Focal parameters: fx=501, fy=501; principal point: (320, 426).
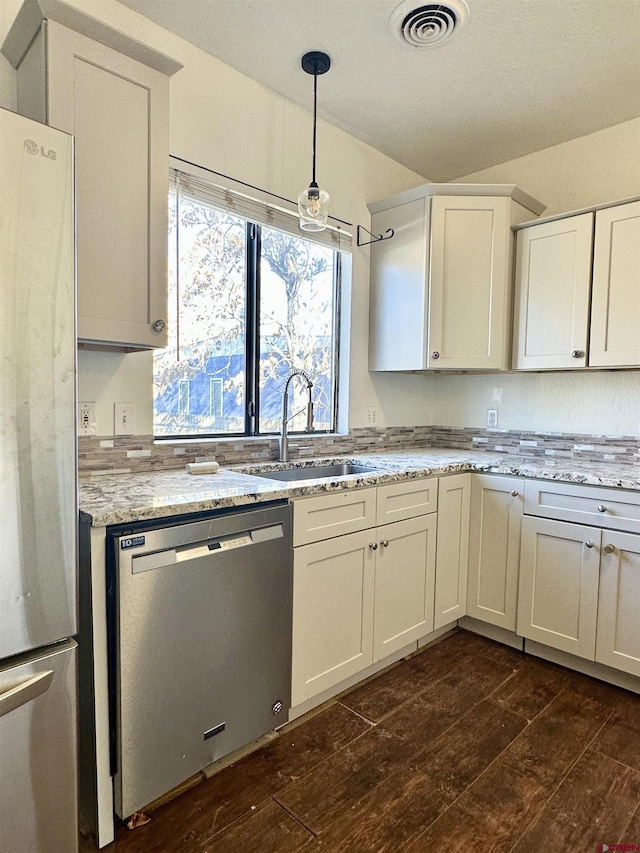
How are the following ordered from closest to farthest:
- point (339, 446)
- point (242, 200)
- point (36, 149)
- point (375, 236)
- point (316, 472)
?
point (36, 149), point (242, 200), point (316, 472), point (339, 446), point (375, 236)

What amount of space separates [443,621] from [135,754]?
1548 millimetres

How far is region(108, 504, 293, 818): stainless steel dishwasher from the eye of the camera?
134 cm

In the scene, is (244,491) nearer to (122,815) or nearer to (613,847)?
(122,815)

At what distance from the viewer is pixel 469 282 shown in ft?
8.72

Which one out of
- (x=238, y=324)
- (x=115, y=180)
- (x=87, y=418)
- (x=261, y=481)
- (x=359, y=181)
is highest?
(x=359, y=181)

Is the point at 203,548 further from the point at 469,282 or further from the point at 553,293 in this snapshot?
the point at 553,293

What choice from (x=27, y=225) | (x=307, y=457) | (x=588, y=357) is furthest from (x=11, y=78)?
(x=588, y=357)

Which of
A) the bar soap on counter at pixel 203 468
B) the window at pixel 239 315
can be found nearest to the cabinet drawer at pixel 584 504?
the window at pixel 239 315

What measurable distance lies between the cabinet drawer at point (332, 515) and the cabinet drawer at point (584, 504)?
2.65ft

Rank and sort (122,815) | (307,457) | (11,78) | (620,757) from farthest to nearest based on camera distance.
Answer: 1. (307,457)
2. (620,757)
3. (11,78)
4. (122,815)

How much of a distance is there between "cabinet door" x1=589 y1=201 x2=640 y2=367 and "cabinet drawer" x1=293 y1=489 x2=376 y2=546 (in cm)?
134

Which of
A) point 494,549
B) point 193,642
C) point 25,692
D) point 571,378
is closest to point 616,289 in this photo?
point 571,378

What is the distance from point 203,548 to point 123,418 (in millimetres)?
720

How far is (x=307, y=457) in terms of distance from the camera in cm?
260
